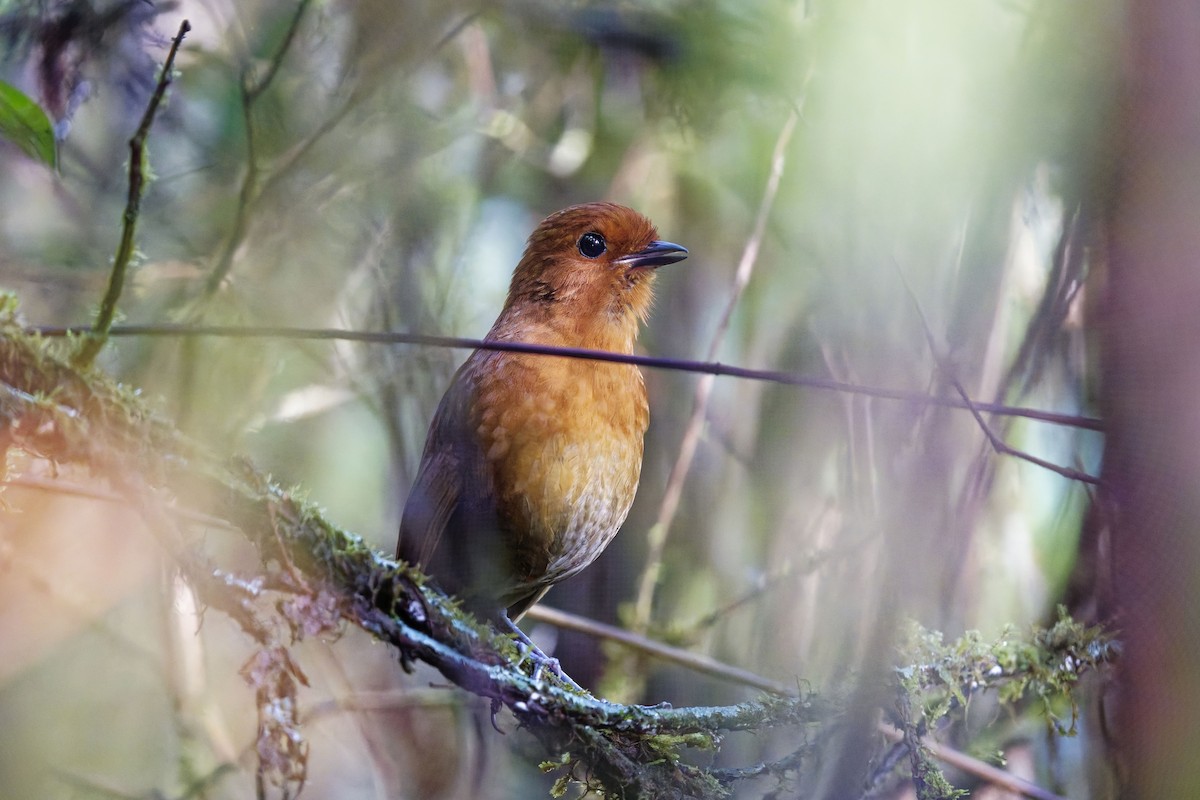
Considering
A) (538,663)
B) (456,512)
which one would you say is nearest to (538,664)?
(538,663)

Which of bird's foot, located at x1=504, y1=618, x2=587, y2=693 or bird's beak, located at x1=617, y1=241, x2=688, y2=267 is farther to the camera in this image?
bird's beak, located at x1=617, y1=241, x2=688, y2=267

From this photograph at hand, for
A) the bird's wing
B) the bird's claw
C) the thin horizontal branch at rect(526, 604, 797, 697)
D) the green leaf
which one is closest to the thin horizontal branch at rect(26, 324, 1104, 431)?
the green leaf

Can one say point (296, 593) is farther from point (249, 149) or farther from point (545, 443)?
point (249, 149)

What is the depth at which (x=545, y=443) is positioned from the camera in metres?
1.90

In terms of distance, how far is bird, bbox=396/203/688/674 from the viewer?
1.90 m

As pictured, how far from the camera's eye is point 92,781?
2029mm

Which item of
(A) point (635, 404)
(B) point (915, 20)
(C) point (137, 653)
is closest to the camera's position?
(B) point (915, 20)

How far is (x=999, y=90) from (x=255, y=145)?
63.7 inches

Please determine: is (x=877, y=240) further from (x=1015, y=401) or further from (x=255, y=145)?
(x=255, y=145)

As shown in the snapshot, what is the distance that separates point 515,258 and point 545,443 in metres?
1.06

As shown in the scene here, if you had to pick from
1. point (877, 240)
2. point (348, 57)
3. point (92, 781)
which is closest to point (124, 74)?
point (348, 57)

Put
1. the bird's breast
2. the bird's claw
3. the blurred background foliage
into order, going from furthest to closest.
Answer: the bird's breast
the blurred background foliage
the bird's claw

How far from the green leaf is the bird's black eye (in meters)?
1.00

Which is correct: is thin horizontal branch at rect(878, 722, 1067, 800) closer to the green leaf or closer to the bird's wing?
the bird's wing
